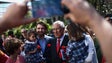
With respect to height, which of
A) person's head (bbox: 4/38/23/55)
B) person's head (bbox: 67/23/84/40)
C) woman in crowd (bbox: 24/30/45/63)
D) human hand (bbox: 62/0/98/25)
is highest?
human hand (bbox: 62/0/98/25)

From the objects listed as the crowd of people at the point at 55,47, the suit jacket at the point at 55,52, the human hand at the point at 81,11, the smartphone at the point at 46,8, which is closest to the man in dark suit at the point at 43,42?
the crowd of people at the point at 55,47

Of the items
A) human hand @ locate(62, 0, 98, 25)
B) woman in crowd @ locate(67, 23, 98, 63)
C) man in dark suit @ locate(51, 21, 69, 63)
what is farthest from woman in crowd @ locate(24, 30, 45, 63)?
human hand @ locate(62, 0, 98, 25)

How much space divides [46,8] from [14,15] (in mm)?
141

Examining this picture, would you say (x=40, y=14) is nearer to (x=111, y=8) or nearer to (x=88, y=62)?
(x=88, y=62)

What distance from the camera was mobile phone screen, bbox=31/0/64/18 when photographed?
1.35 metres

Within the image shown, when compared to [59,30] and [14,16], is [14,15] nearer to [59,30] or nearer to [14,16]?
[14,16]

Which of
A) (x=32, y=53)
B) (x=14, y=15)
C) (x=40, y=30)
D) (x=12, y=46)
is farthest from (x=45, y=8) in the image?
(x=40, y=30)

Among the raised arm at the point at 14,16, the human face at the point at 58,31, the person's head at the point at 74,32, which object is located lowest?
the human face at the point at 58,31

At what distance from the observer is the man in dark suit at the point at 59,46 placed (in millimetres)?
5716

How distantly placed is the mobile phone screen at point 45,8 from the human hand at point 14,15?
7 cm

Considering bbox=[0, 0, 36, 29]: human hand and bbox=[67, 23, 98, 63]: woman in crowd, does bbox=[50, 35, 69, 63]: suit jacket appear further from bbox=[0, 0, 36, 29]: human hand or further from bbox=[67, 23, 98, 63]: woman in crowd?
bbox=[0, 0, 36, 29]: human hand

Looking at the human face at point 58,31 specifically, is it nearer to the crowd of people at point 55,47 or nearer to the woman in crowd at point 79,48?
the crowd of people at point 55,47

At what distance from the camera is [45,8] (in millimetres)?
1384

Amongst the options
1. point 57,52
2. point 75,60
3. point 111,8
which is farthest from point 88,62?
point 111,8
